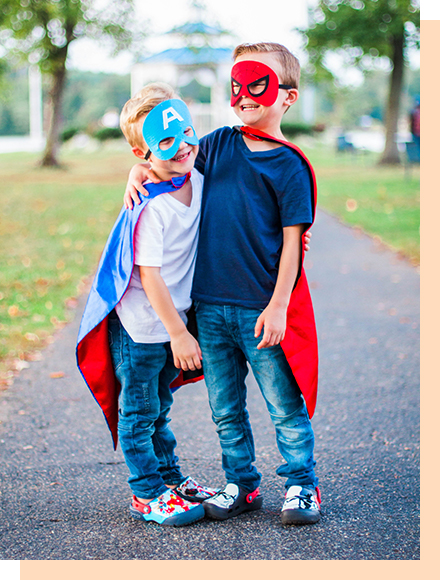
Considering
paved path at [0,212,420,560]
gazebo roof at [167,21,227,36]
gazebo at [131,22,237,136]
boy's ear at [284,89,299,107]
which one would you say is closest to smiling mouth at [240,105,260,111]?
boy's ear at [284,89,299,107]

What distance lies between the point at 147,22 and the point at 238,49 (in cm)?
2511

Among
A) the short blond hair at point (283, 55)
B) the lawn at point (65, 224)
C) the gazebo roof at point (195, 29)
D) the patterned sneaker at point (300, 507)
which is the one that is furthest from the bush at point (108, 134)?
the patterned sneaker at point (300, 507)

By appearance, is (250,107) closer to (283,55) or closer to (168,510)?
→ (283,55)

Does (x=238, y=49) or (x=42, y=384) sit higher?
(x=238, y=49)

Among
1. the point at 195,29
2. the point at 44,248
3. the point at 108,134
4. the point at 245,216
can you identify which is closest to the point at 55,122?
the point at 195,29

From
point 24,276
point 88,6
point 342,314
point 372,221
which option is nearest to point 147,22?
point 88,6

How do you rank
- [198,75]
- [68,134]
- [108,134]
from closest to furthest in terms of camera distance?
1. [108,134]
2. [68,134]
3. [198,75]

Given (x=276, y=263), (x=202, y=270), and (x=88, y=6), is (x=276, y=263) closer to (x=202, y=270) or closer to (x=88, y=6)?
(x=202, y=270)

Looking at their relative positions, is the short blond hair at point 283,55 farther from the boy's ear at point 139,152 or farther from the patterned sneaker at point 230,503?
the patterned sneaker at point 230,503

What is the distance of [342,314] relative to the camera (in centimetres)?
597

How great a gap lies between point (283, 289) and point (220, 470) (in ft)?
3.59

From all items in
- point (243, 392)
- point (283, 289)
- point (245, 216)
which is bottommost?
point (243, 392)

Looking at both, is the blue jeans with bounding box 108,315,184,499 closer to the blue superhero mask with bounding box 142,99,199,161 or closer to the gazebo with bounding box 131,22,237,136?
the blue superhero mask with bounding box 142,99,199,161

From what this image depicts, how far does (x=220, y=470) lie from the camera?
9.98 ft
